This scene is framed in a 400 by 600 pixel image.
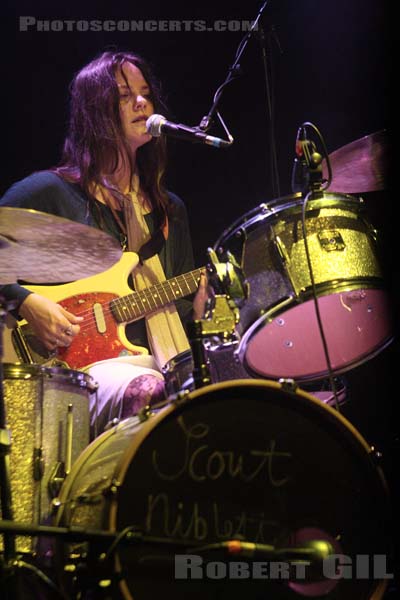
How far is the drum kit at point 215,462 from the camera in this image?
1.52 metres

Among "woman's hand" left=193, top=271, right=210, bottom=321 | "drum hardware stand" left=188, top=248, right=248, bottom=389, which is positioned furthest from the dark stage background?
"drum hardware stand" left=188, top=248, right=248, bottom=389

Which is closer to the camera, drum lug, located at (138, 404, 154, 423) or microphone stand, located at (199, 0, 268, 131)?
drum lug, located at (138, 404, 154, 423)

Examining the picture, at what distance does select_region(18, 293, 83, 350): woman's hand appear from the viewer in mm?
2631

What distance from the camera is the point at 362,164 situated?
2.53 meters

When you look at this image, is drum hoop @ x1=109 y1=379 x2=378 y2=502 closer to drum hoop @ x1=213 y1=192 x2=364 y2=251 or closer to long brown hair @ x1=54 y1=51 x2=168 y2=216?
drum hoop @ x1=213 y1=192 x2=364 y2=251

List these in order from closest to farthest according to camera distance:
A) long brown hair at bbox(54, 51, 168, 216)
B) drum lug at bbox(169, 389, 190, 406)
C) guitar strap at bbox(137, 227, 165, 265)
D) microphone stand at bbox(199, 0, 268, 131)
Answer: drum lug at bbox(169, 389, 190, 406)
microphone stand at bbox(199, 0, 268, 131)
guitar strap at bbox(137, 227, 165, 265)
long brown hair at bbox(54, 51, 168, 216)

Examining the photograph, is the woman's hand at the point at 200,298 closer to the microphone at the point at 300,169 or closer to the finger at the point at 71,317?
the finger at the point at 71,317

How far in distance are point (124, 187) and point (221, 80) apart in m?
0.86

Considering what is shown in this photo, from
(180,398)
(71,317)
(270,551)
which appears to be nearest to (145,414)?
(180,398)

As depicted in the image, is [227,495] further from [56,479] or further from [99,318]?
[99,318]

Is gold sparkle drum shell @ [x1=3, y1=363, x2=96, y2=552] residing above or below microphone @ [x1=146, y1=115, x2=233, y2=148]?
below

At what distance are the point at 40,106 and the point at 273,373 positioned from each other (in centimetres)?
208

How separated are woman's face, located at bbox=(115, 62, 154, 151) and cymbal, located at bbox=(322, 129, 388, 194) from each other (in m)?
1.16

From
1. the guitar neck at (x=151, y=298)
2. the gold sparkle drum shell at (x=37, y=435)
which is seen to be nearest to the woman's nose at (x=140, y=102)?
the guitar neck at (x=151, y=298)
